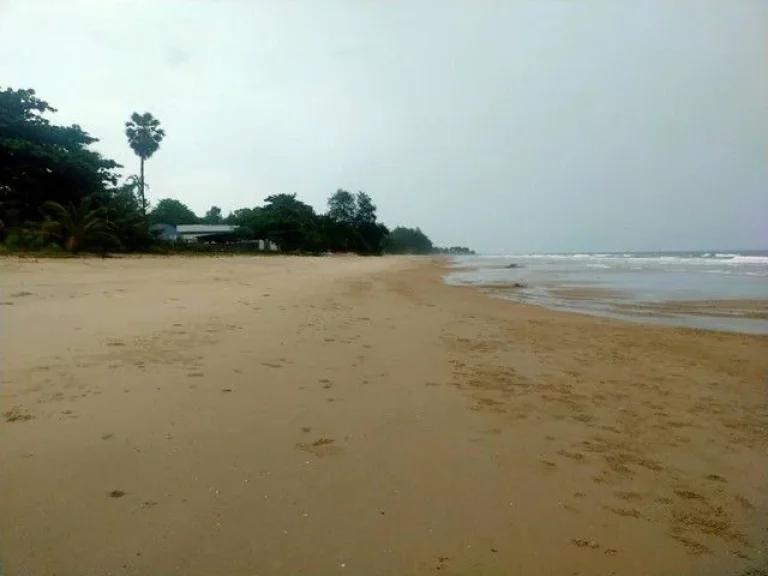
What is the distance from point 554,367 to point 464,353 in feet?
3.67

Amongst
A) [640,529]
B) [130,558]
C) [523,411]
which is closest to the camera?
[130,558]

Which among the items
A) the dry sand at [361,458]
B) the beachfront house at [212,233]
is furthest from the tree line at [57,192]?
the dry sand at [361,458]

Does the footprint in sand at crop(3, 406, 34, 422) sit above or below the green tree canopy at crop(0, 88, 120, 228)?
below

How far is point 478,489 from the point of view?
2891 millimetres

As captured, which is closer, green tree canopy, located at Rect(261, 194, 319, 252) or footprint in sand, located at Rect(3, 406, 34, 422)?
footprint in sand, located at Rect(3, 406, 34, 422)

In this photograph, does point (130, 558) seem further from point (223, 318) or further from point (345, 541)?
point (223, 318)

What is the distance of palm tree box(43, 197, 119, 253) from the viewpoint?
2512 centimetres

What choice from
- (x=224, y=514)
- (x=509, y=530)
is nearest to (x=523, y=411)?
(x=509, y=530)

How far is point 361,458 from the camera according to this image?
320 centimetres

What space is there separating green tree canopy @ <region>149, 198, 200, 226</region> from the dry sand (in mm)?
70557

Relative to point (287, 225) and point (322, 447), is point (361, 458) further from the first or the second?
point (287, 225)

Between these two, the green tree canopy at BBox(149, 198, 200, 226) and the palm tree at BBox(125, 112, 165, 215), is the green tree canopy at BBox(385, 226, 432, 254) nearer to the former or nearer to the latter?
the green tree canopy at BBox(149, 198, 200, 226)

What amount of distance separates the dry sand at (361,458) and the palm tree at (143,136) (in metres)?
45.5

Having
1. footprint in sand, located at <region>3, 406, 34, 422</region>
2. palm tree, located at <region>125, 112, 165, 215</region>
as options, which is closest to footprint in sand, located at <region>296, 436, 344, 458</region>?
footprint in sand, located at <region>3, 406, 34, 422</region>
